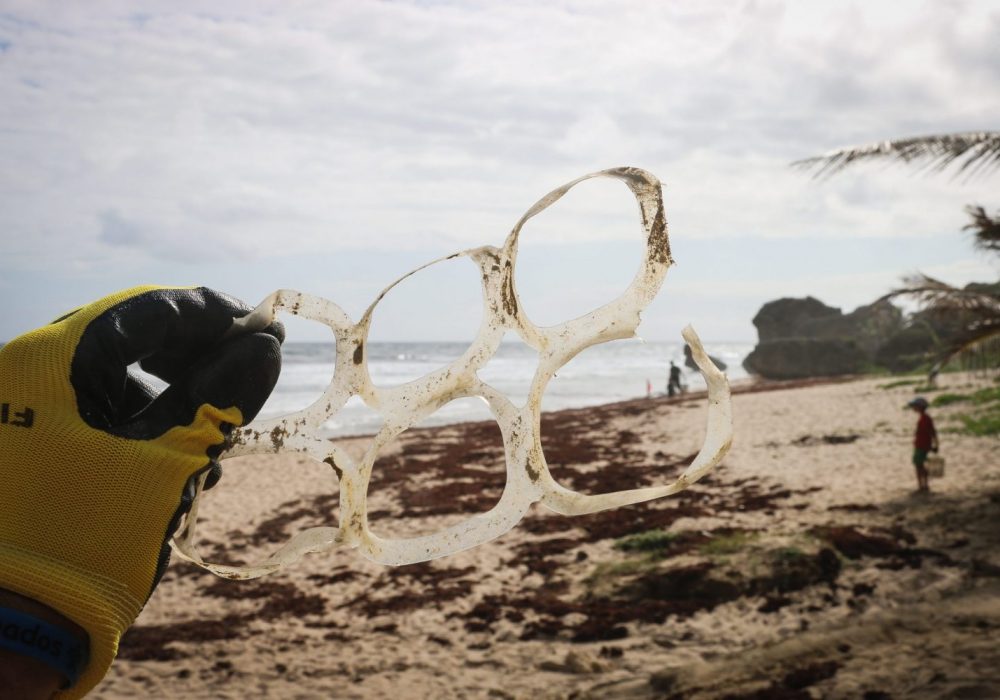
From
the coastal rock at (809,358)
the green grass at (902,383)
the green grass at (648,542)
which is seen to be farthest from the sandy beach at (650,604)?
the coastal rock at (809,358)

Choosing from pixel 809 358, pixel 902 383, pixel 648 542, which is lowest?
pixel 648 542

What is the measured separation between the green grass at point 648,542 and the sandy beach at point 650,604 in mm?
29

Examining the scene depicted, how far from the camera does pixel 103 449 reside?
4.56 ft

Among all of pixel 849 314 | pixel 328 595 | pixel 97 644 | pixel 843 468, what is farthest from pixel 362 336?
pixel 849 314

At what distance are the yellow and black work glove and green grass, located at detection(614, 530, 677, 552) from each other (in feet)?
29.9

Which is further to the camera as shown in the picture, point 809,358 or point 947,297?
point 809,358

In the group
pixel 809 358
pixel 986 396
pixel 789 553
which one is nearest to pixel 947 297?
pixel 789 553

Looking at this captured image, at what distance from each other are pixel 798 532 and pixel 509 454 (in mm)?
9065

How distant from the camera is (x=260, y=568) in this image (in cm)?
170

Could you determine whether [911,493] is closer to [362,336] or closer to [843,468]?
[843,468]

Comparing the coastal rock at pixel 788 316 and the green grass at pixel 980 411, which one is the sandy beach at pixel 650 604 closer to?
the green grass at pixel 980 411

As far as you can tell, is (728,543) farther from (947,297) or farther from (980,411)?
(980,411)

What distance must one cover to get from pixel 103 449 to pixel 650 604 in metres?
7.74

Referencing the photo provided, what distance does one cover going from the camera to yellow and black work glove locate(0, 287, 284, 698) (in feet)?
4.41
